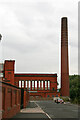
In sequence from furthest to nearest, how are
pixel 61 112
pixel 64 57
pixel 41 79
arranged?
pixel 41 79
pixel 64 57
pixel 61 112

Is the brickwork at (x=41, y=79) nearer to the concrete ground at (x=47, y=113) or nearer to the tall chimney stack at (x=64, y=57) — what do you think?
the tall chimney stack at (x=64, y=57)

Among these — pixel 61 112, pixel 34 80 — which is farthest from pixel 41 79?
pixel 61 112

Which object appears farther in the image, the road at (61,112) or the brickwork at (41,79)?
the brickwork at (41,79)

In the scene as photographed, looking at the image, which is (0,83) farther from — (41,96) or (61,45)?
(41,96)

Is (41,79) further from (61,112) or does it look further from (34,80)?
(61,112)

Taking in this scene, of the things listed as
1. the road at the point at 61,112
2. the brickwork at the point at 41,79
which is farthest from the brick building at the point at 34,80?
the road at the point at 61,112

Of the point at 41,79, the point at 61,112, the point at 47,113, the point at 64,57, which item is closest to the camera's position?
the point at 47,113

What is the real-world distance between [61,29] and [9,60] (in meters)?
23.4

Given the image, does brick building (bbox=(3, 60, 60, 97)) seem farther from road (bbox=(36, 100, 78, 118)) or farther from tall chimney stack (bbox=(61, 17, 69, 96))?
road (bbox=(36, 100, 78, 118))

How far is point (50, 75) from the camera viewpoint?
312ft

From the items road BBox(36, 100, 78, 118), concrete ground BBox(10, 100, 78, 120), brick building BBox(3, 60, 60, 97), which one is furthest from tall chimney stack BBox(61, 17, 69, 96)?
concrete ground BBox(10, 100, 78, 120)

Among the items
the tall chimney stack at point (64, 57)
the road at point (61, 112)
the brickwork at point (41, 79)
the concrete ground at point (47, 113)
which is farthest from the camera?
the brickwork at point (41, 79)

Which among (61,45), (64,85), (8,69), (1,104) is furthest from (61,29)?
(1,104)

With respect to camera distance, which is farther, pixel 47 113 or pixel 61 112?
pixel 61 112
